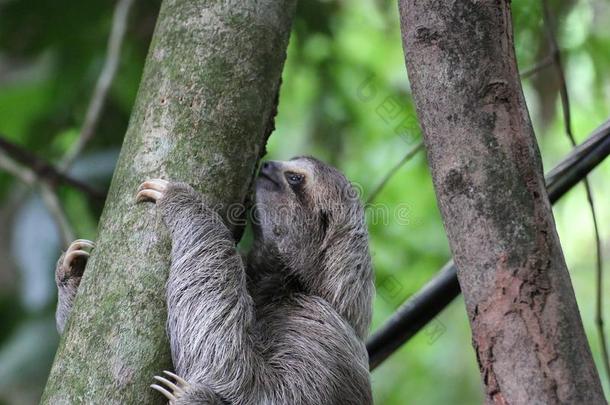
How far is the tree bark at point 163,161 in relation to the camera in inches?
148

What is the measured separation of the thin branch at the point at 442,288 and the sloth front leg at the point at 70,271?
201 centimetres

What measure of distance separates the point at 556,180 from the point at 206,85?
2030mm

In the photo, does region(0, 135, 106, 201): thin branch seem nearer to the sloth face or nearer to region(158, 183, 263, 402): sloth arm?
the sloth face

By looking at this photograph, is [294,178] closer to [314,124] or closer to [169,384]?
[169,384]

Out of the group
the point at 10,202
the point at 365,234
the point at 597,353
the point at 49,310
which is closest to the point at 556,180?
the point at 365,234

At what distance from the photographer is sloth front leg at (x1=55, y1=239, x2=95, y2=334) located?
4.99 meters

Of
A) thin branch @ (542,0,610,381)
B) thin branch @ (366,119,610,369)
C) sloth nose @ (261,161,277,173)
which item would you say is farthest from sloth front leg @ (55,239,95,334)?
thin branch @ (542,0,610,381)

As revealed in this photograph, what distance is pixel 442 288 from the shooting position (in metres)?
4.38

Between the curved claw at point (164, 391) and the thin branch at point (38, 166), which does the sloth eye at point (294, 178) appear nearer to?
the curved claw at point (164, 391)

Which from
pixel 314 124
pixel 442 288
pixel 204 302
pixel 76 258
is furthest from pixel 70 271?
pixel 314 124

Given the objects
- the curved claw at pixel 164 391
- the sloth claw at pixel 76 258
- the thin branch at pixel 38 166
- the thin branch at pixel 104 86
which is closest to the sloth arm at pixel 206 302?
the curved claw at pixel 164 391

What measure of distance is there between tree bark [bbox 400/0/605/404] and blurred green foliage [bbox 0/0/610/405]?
12.1 ft

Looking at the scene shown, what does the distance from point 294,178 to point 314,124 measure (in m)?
3.70

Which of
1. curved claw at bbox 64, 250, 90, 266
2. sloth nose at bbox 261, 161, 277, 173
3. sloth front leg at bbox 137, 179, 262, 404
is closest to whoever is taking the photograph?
sloth front leg at bbox 137, 179, 262, 404
